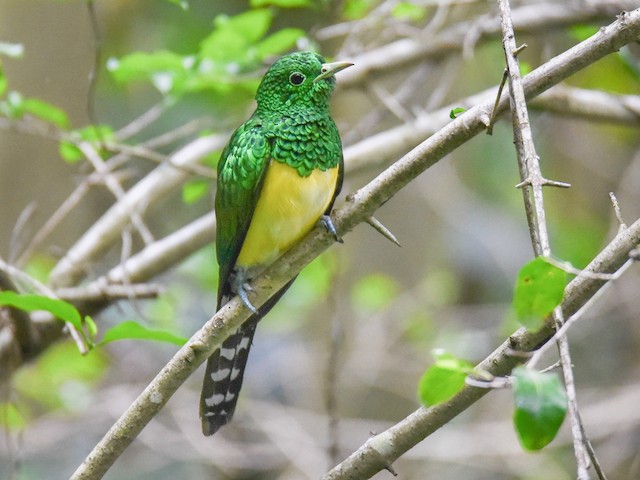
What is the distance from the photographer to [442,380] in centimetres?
117

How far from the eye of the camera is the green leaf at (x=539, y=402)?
1070mm

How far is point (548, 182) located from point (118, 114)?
4.95 meters

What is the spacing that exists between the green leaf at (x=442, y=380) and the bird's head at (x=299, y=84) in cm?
133

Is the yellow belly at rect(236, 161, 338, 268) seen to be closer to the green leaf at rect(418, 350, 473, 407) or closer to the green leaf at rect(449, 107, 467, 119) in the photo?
the green leaf at rect(449, 107, 467, 119)

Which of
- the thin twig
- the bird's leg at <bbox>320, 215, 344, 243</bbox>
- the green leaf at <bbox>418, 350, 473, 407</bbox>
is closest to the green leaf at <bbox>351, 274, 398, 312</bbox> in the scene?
the bird's leg at <bbox>320, 215, 344, 243</bbox>

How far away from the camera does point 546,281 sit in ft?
3.79

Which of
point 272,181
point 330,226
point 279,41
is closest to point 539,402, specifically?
point 330,226

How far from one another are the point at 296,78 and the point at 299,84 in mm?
20

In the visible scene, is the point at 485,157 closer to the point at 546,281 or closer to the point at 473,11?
the point at 473,11

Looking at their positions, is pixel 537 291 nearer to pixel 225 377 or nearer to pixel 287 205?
pixel 287 205

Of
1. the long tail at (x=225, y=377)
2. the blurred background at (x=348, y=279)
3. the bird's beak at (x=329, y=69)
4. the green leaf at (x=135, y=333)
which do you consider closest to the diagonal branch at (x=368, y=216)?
the green leaf at (x=135, y=333)

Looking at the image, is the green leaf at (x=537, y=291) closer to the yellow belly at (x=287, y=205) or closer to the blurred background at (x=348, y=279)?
Answer: the yellow belly at (x=287, y=205)

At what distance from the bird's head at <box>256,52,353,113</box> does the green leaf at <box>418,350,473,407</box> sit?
4.36 ft

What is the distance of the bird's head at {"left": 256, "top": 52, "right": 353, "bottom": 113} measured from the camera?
2.36 metres
